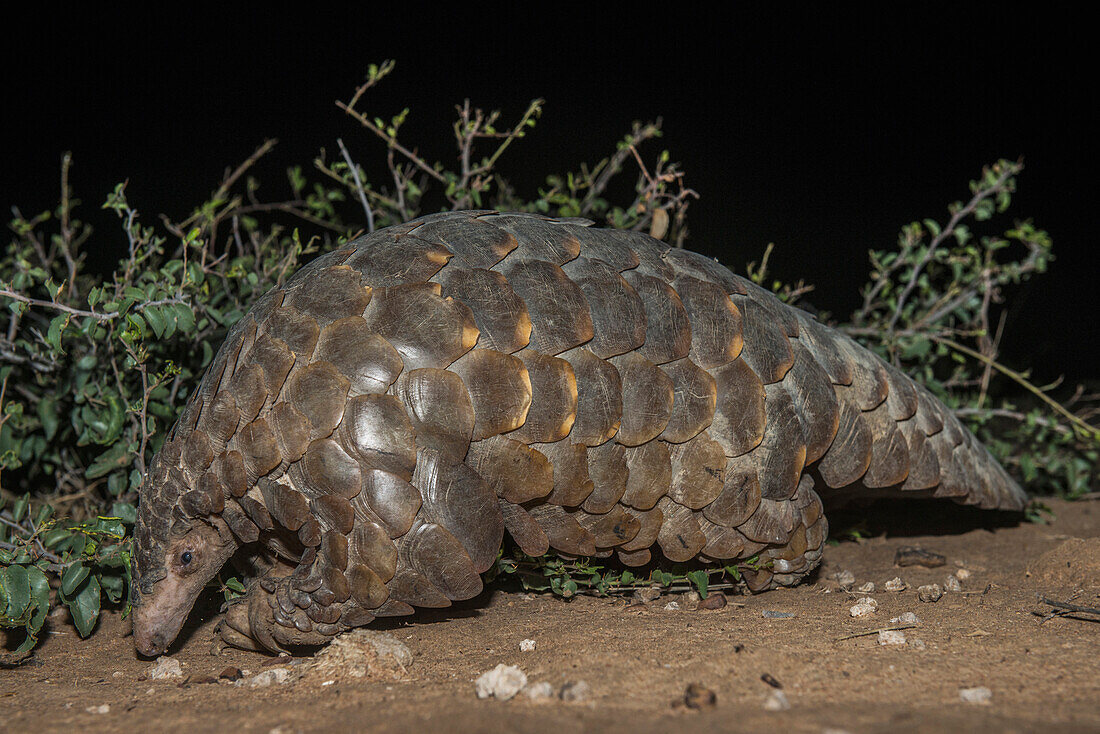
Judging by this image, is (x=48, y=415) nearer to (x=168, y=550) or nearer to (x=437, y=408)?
(x=168, y=550)

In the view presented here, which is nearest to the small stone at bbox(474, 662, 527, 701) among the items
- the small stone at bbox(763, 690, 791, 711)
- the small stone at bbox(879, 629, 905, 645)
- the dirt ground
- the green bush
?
the dirt ground

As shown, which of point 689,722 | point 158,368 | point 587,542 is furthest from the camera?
point 158,368

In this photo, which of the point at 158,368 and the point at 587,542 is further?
the point at 158,368

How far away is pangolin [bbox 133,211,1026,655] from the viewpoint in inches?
96.9

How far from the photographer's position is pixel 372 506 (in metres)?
2.42

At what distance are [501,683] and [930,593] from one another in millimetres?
1823

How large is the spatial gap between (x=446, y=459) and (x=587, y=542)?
2.07 feet

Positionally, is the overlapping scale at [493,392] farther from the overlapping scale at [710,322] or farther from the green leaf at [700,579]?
the green leaf at [700,579]

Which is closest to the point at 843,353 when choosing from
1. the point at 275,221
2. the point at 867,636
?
the point at 867,636

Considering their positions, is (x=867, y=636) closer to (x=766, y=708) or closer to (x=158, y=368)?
(x=766, y=708)

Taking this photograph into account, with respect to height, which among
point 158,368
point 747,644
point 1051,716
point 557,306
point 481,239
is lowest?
point 747,644

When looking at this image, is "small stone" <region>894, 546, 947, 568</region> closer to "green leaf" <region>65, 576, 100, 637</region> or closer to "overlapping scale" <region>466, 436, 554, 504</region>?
"overlapping scale" <region>466, 436, 554, 504</region>

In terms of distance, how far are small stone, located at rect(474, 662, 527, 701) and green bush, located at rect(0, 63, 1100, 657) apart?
0.85 m

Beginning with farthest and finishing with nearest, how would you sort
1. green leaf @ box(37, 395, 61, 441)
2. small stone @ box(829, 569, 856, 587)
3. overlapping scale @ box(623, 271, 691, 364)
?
green leaf @ box(37, 395, 61, 441), small stone @ box(829, 569, 856, 587), overlapping scale @ box(623, 271, 691, 364)
